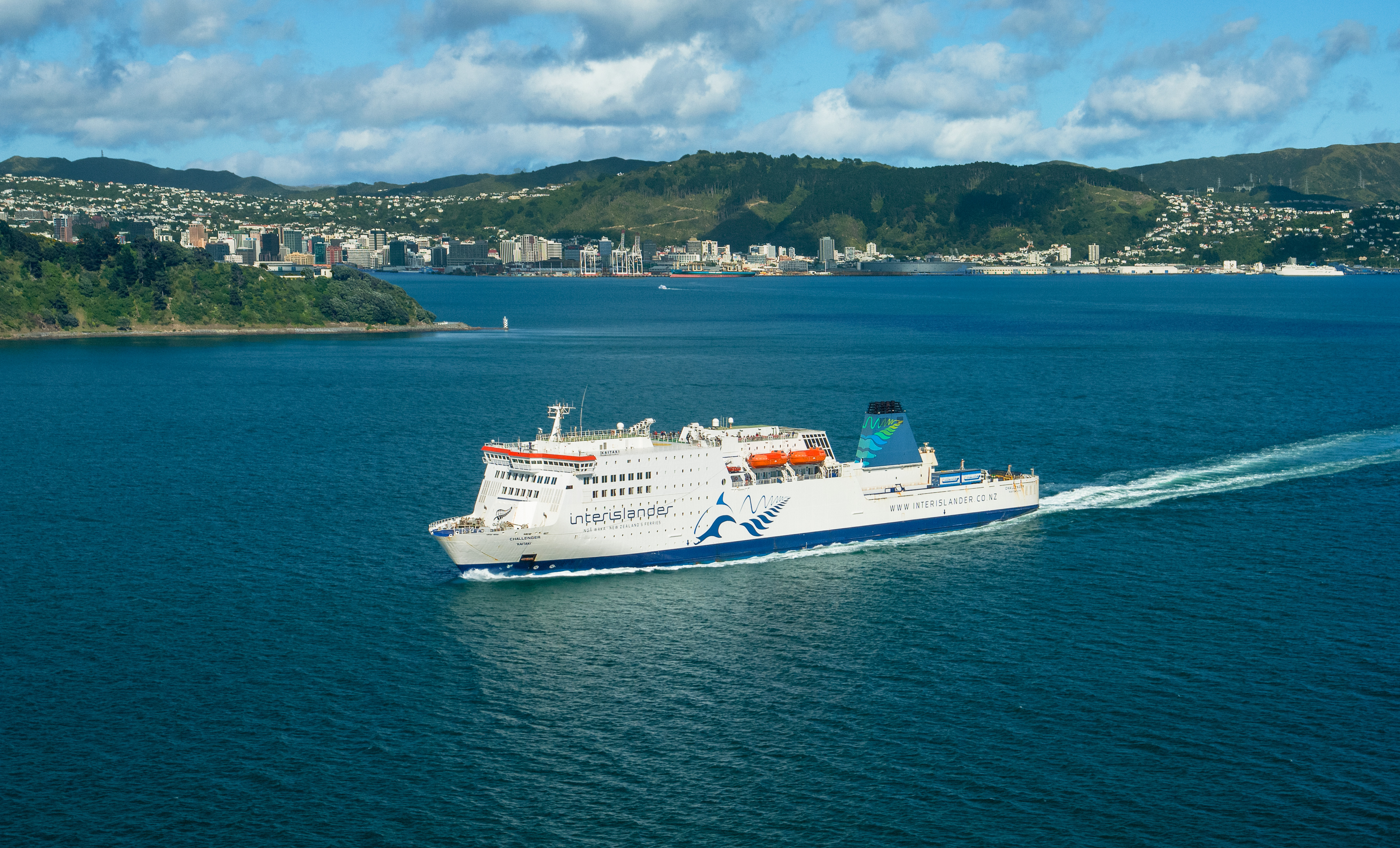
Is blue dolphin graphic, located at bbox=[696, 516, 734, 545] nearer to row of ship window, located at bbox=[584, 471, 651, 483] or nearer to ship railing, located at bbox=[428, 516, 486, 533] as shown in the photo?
row of ship window, located at bbox=[584, 471, 651, 483]

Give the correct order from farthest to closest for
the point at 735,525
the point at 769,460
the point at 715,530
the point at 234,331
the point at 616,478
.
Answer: the point at 234,331, the point at 769,460, the point at 735,525, the point at 715,530, the point at 616,478

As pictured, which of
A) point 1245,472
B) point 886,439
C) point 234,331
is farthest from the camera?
point 234,331

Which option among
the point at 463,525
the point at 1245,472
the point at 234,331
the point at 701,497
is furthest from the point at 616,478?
the point at 234,331

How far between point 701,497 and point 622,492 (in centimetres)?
359

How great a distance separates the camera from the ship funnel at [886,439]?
5566cm

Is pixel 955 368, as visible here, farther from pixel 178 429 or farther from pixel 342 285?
pixel 342 285

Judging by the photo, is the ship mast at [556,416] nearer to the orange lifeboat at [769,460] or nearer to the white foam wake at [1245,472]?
the orange lifeboat at [769,460]

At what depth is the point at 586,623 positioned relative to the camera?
137ft

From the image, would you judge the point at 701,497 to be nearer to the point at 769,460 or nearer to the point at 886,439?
the point at 769,460

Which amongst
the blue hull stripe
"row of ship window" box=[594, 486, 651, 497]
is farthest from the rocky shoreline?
"row of ship window" box=[594, 486, 651, 497]

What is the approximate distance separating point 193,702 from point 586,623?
12.9 metres

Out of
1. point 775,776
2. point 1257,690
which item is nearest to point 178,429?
point 775,776

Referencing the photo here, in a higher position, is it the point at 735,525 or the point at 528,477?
the point at 528,477

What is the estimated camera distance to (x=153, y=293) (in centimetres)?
15475
